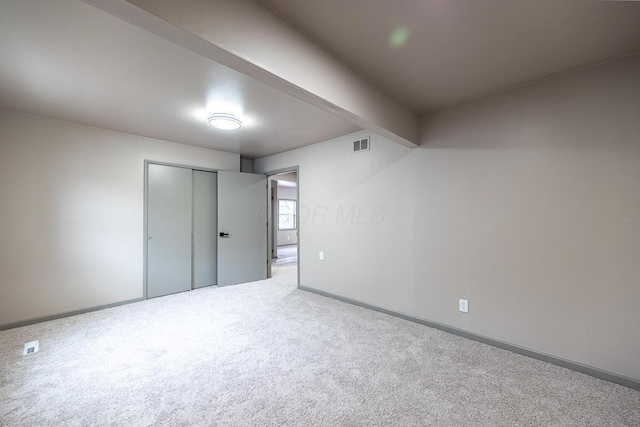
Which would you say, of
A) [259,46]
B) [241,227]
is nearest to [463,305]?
[259,46]

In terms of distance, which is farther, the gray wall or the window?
the window

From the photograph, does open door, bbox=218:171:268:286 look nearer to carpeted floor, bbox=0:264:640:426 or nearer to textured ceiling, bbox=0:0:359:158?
textured ceiling, bbox=0:0:359:158

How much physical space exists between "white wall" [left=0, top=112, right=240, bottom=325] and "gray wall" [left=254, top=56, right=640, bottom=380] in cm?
348

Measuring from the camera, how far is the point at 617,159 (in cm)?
A: 198

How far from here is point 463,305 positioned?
2727mm

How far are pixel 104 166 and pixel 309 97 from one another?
3480 mm

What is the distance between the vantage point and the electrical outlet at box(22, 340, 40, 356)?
7.92 ft

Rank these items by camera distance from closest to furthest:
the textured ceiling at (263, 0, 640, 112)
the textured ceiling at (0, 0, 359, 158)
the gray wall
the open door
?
the textured ceiling at (263, 0, 640, 112) < the textured ceiling at (0, 0, 359, 158) < the gray wall < the open door

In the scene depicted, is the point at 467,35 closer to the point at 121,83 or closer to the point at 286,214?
the point at 121,83

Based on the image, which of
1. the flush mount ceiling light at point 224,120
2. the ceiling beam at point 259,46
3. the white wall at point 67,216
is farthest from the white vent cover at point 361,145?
the white wall at point 67,216

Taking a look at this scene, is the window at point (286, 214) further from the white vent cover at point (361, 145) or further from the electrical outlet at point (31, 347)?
the electrical outlet at point (31, 347)

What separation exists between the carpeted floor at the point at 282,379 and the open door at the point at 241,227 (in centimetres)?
169

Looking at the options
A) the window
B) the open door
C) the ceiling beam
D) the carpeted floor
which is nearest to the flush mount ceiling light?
the ceiling beam

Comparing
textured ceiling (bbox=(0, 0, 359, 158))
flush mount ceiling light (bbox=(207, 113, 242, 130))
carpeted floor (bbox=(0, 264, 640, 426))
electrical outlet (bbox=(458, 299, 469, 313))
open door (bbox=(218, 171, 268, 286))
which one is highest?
textured ceiling (bbox=(0, 0, 359, 158))
